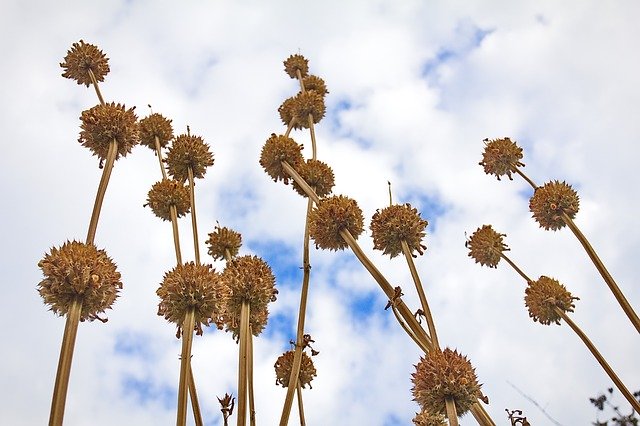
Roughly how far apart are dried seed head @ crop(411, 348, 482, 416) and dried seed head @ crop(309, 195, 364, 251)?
112cm

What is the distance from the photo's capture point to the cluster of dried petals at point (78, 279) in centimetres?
179

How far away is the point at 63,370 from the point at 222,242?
1861 mm

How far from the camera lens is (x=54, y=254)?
185 centimetres

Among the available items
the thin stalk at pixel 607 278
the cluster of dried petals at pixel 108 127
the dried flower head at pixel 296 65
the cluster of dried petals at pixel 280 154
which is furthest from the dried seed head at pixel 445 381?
the dried flower head at pixel 296 65

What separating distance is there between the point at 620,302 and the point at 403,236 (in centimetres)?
125

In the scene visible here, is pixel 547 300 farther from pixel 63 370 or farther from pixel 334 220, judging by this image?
pixel 63 370

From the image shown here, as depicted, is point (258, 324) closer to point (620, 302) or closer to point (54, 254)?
point (54, 254)

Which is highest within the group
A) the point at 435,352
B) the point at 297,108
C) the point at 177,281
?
the point at 297,108

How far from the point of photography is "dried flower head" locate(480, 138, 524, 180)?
4250 millimetres

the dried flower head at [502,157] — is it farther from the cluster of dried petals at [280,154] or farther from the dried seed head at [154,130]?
the dried seed head at [154,130]

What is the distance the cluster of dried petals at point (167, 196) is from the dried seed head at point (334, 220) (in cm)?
82

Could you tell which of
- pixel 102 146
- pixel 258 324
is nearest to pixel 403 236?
pixel 258 324

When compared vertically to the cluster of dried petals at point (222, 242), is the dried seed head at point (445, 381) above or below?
below

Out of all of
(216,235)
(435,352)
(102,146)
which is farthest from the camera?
(216,235)
